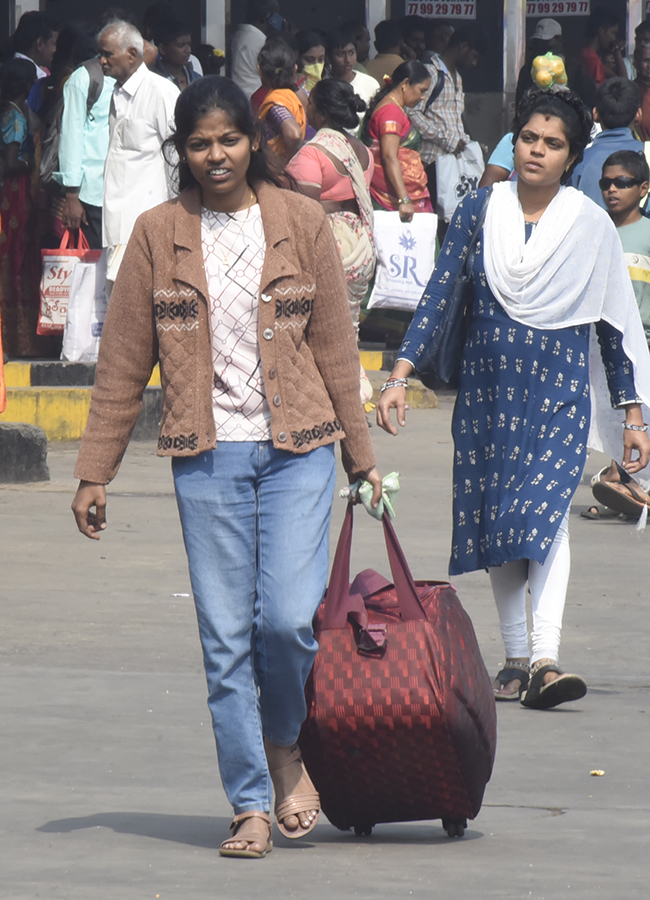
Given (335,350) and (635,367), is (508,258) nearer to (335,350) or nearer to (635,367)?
(635,367)

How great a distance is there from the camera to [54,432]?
408 inches

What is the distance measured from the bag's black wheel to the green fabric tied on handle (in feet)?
2.14

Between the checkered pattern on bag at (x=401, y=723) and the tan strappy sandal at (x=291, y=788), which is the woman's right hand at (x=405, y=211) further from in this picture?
the tan strappy sandal at (x=291, y=788)

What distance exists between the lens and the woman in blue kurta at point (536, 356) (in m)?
5.15

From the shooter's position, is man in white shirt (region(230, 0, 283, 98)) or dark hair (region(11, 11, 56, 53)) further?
man in white shirt (region(230, 0, 283, 98))

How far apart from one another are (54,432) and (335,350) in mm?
6631

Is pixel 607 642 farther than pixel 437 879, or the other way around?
pixel 607 642

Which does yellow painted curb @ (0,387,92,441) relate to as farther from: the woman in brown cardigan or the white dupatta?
the woman in brown cardigan

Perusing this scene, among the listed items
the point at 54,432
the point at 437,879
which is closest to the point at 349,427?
the point at 437,879

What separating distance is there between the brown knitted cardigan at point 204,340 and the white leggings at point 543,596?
4.47 feet

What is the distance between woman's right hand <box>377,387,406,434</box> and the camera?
4.89 metres

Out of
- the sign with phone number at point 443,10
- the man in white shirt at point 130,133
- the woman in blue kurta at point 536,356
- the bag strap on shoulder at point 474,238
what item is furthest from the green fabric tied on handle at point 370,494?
the sign with phone number at point 443,10

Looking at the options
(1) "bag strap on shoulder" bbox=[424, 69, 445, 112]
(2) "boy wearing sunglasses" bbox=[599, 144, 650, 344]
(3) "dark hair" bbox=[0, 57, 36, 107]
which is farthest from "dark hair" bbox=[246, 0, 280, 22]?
(2) "boy wearing sunglasses" bbox=[599, 144, 650, 344]

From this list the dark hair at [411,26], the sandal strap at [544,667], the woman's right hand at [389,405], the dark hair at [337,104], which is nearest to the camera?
the woman's right hand at [389,405]
